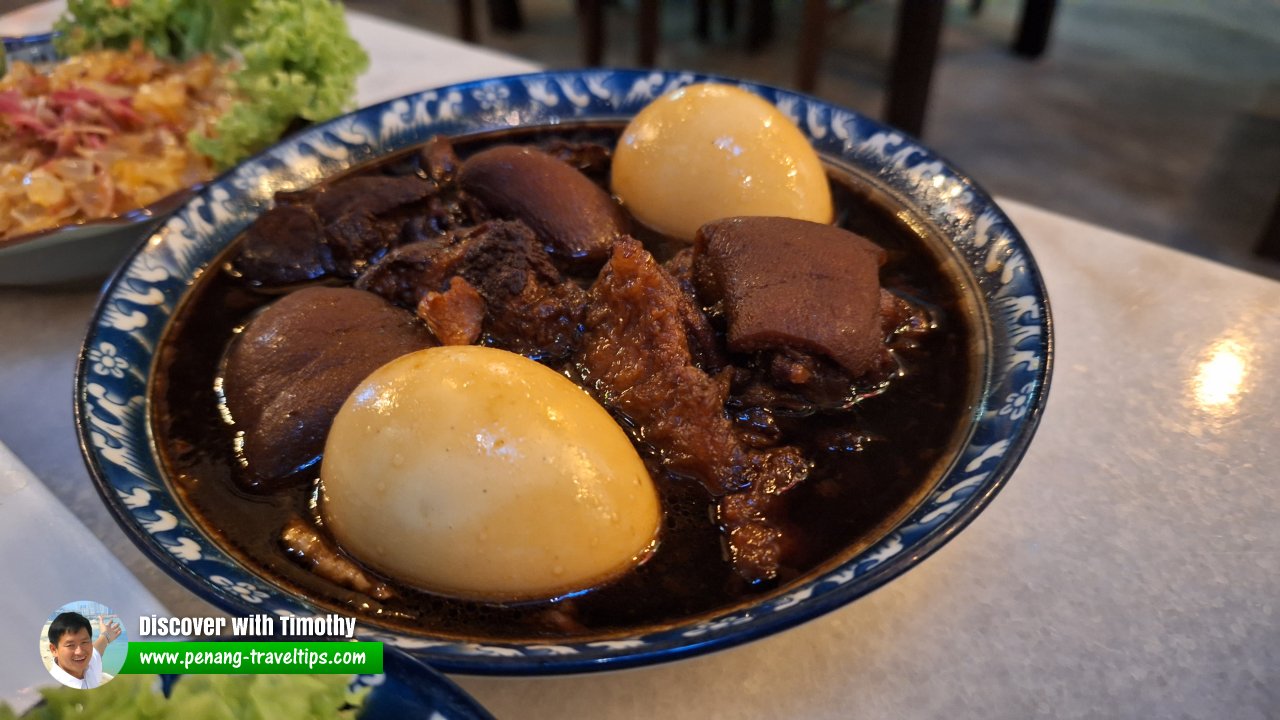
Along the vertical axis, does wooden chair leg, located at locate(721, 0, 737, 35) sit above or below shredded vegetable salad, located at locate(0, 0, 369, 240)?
below

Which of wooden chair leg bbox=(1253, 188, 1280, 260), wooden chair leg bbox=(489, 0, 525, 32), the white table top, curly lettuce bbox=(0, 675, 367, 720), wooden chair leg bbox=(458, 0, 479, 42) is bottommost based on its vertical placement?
wooden chair leg bbox=(1253, 188, 1280, 260)

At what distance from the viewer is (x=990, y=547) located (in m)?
1.46

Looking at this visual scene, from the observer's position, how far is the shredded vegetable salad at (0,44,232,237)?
204cm

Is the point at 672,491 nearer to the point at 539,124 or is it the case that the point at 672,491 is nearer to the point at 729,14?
the point at 539,124

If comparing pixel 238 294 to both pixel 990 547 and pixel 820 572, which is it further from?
pixel 990 547

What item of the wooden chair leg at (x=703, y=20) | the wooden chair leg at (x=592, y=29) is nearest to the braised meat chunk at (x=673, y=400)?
the wooden chair leg at (x=592, y=29)

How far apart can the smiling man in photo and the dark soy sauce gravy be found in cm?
20

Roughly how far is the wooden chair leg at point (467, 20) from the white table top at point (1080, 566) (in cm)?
477

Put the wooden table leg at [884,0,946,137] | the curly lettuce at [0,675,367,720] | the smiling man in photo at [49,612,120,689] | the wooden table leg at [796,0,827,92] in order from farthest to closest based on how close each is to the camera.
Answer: the wooden table leg at [796,0,827,92] → the wooden table leg at [884,0,946,137] → the smiling man in photo at [49,612,120,689] → the curly lettuce at [0,675,367,720]

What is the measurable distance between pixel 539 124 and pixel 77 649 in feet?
5.46

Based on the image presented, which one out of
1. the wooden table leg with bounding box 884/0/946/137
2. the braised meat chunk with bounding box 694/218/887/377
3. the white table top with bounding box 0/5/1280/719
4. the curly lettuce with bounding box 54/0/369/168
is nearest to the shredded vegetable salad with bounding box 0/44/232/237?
the curly lettuce with bounding box 54/0/369/168

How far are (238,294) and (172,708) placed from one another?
1124mm

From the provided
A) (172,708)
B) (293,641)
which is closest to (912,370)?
(293,641)

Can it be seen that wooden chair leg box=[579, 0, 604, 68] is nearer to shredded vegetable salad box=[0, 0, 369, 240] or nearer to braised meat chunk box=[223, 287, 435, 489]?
shredded vegetable salad box=[0, 0, 369, 240]
